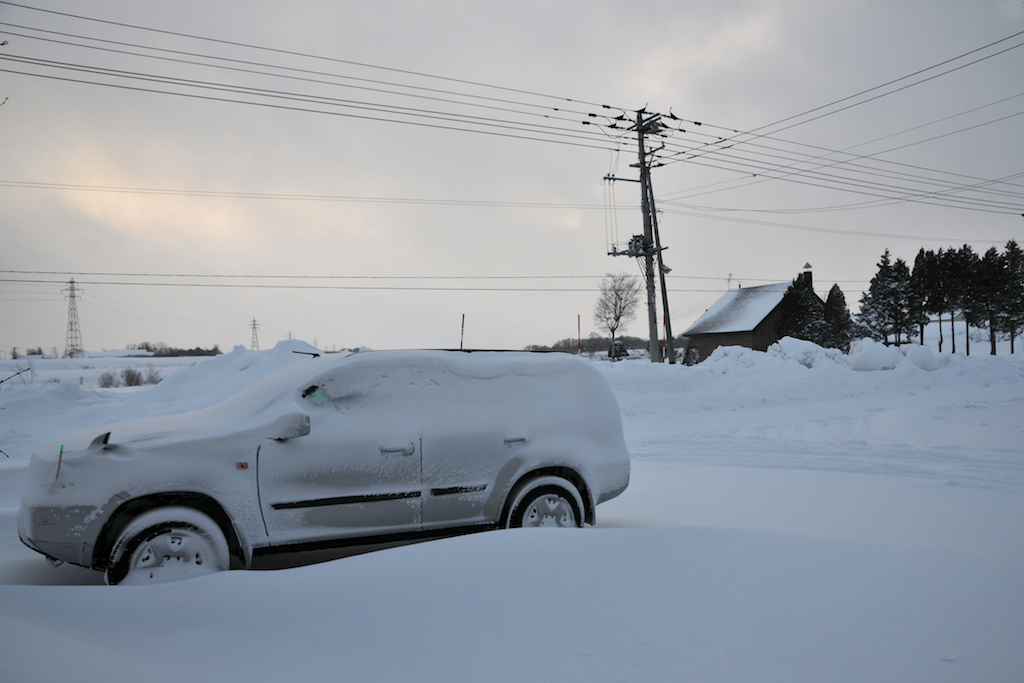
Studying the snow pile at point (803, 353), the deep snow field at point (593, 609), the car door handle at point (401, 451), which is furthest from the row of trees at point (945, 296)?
the car door handle at point (401, 451)

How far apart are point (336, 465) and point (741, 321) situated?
53519 millimetres

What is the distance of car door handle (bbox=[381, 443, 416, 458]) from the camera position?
466 cm

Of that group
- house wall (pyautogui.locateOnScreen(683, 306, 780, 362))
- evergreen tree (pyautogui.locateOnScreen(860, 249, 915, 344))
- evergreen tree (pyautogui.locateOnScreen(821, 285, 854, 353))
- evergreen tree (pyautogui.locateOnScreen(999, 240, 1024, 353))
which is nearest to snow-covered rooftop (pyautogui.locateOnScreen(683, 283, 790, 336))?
house wall (pyautogui.locateOnScreen(683, 306, 780, 362))

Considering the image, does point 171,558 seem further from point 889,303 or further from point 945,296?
point 945,296

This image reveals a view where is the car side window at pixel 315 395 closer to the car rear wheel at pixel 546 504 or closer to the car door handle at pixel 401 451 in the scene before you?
the car door handle at pixel 401 451

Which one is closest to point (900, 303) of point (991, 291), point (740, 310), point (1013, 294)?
point (991, 291)

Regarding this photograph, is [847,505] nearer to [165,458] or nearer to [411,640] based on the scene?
[411,640]

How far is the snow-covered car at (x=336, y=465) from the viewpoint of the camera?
13.0 ft

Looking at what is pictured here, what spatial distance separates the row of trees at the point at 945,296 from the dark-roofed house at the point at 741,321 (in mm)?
6961

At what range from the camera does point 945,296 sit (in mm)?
55281

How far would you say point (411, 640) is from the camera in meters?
2.88

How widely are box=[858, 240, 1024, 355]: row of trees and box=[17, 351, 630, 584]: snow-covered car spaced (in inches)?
2283

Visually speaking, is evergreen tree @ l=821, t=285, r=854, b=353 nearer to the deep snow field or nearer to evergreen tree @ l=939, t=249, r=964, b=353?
evergreen tree @ l=939, t=249, r=964, b=353

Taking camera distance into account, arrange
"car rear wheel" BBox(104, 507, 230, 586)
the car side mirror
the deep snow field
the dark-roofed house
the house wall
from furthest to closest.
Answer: the dark-roofed house
the house wall
the car side mirror
"car rear wheel" BBox(104, 507, 230, 586)
the deep snow field
